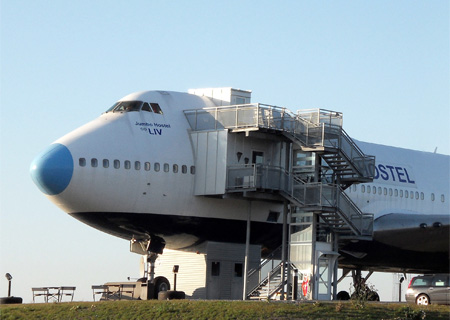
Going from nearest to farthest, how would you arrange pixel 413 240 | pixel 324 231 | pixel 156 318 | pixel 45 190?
pixel 156 318 < pixel 45 190 < pixel 324 231 < pixel 413 240

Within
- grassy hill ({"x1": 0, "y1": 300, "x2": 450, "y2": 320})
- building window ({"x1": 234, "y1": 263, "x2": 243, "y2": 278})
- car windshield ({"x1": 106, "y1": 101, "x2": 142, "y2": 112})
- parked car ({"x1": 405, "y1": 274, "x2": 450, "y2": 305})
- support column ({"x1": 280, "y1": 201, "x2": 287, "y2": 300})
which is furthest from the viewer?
building window ({"x1": 234, "y1": 263, "x2": 243, "y2": 278})

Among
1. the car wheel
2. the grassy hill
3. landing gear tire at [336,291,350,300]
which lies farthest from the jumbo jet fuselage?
the car wheel

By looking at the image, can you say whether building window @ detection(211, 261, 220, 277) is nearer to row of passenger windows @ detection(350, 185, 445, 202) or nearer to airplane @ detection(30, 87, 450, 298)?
airplane @ detection(30, 87, 450, 298)

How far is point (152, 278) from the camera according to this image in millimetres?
39031

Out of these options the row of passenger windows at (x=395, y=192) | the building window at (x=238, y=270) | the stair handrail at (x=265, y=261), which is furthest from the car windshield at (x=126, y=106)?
the row of passenger windows at (x=395, y=192)

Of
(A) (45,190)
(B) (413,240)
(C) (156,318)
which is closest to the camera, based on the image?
(C) (156,318)

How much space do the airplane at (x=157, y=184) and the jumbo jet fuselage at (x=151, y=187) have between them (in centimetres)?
4

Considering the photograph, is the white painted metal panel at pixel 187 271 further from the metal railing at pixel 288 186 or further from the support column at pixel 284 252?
the metal railing at pixel 288 186

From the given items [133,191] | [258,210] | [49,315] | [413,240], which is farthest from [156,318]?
[413,240]

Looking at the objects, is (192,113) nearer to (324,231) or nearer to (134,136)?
(134,136)

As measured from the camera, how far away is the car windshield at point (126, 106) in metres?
39.8

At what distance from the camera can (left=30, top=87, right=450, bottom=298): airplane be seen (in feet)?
→ 122

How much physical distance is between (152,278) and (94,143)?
5.82m

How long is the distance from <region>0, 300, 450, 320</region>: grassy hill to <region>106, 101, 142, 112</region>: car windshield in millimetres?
8985
